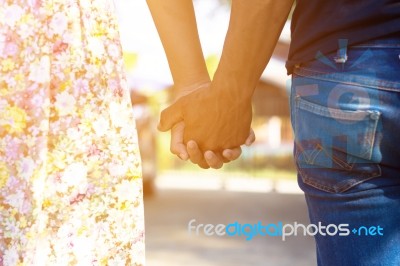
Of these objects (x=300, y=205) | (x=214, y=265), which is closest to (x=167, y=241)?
(x=214, y=265)

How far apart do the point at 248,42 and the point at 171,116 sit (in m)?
0.34

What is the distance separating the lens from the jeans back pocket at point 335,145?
1.43m

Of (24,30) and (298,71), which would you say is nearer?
(298,71)

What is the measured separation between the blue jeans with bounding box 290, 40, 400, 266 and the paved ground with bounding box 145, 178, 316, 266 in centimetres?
603

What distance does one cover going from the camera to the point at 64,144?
1.80m

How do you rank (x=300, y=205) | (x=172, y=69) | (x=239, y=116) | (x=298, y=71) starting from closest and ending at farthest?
(x=298, y=71), (x=239, y=116), (x=172, y=69), (x=300, y=205)

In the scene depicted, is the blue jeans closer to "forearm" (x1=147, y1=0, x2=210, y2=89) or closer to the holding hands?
the holding hands

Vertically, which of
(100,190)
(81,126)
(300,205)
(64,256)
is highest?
(81,126)

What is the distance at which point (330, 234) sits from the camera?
1477mm

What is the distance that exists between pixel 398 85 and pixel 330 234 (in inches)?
11.4

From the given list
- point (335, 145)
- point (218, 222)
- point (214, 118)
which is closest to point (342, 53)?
point (335, 145)

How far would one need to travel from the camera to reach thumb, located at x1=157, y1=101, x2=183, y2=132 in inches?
74.4

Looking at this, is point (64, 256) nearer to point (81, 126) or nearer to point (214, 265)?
point (81, 126)

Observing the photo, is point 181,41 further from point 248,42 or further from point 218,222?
point 218,222
